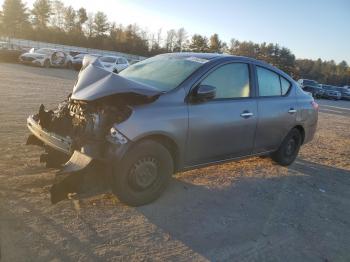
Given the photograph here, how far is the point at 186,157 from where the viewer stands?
4.85 metres

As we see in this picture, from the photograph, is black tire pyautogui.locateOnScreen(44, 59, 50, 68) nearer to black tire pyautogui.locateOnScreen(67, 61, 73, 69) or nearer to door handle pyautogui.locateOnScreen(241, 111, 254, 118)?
black tire pyautogui.locateOnScreen(67, 61, 73, 69)

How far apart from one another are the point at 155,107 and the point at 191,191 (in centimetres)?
142

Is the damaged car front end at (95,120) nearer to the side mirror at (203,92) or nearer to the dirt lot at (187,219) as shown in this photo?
the dirt lot at (187,219)

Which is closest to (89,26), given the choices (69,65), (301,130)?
(69,65)

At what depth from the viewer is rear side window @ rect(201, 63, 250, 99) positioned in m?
5.17

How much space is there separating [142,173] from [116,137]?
597 mm

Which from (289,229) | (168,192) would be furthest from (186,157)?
(289,229)

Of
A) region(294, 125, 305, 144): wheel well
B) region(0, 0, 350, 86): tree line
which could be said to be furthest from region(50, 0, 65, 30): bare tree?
region(294, 125, 305, 144): wheel well

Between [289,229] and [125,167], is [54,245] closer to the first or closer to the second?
[125,167]

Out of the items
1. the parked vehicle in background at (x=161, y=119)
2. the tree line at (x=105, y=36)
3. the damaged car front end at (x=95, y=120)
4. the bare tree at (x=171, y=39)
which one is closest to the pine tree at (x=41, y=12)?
the tree line at (x=105, y=36)

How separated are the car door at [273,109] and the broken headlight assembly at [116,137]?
2.45m

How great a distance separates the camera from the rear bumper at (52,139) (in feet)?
14.1

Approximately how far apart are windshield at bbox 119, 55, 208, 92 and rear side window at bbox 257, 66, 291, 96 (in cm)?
118

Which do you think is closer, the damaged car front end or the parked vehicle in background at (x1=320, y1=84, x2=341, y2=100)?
the damaged car front end
